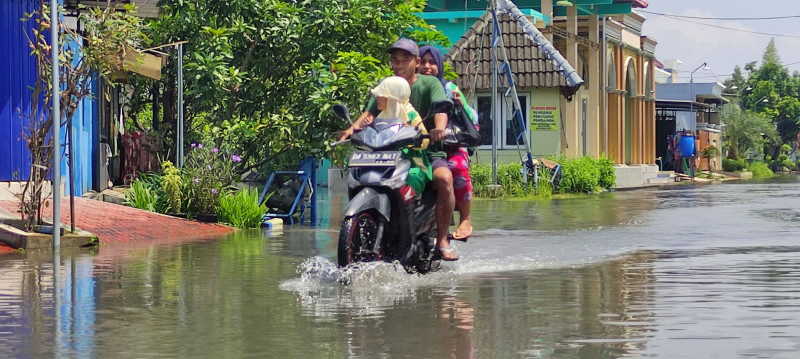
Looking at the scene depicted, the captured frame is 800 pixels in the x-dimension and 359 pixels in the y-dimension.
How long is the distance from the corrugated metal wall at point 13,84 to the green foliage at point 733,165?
62.7m

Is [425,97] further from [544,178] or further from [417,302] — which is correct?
[544,178]

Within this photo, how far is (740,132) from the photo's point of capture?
276 ft

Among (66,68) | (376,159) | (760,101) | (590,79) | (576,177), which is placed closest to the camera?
(376,159)

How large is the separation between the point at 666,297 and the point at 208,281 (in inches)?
154

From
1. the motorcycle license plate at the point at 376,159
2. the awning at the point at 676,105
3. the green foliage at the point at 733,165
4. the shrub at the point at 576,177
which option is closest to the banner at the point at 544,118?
the shrub at the point at 576,177

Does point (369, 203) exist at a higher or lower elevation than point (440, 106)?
lower

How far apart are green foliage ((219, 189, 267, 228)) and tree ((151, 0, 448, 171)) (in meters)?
1.44

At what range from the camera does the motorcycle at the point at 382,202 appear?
1070 cm

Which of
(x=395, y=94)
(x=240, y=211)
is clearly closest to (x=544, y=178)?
(x=240, y=211)

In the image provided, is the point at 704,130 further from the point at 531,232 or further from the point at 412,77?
the point at 412,77

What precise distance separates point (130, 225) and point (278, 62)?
556 cm

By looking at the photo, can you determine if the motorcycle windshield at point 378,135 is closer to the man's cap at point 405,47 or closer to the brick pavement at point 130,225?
the man's cap at point 405,47

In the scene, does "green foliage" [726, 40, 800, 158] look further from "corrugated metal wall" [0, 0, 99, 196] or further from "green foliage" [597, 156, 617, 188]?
"corrugated metal wall" [0, 0, 99, 196]

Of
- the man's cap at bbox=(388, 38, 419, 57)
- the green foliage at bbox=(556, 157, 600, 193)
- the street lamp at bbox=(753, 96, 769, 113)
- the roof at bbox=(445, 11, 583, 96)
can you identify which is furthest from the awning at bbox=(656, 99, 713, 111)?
the man's cap at bbox=(388, 38, 419, 57)
